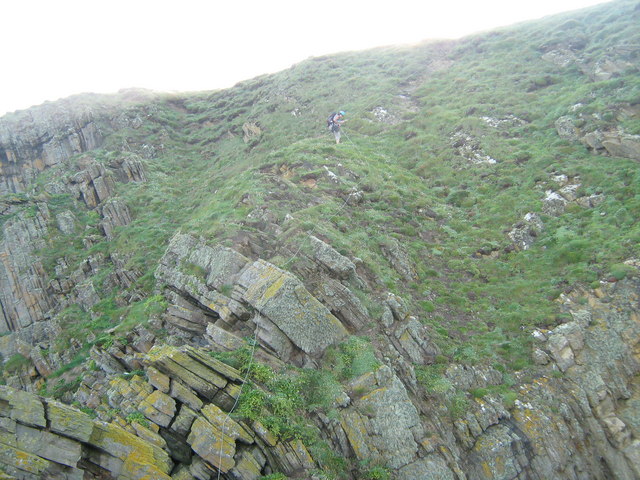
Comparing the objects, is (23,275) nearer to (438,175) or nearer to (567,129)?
(438,175)

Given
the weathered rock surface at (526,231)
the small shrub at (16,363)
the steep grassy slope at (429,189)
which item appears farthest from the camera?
the weathered rock surface at (526,231)

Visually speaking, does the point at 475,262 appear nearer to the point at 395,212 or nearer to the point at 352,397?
the point at 395,212

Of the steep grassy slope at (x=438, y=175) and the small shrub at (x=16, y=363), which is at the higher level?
the steep grassy slope at (x=438, y=175)

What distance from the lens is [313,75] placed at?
1783 inches

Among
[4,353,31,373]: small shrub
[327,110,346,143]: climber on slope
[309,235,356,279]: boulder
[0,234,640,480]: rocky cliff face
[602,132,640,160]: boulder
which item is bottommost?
[4,353,31,373]: small shrub

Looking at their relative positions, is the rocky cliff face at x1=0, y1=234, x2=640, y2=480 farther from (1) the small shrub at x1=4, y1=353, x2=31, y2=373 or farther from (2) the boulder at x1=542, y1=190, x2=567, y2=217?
(1) the small shrub at x1=4, y1=353, x2=31, y2=373

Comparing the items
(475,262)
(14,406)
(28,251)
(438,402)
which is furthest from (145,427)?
(28,251)

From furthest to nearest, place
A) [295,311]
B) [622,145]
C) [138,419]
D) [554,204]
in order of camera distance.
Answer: [622,145] < [554,204] < [295,311] < [138,419]

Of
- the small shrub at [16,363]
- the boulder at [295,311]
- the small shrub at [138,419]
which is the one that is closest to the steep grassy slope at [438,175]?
the boulder at [295,311]

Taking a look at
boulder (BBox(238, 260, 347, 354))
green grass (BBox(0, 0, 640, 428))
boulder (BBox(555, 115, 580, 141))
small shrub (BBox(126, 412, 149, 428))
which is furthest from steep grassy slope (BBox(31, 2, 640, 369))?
small shrub (BBox(126, 412, 149, 428))

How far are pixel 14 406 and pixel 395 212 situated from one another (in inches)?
709

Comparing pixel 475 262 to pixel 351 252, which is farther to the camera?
pixel 475 262

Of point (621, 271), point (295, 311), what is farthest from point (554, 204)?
point (295, 311)

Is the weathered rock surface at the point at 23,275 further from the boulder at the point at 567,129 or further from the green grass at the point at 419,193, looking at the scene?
the boulder at the point at 567,129
